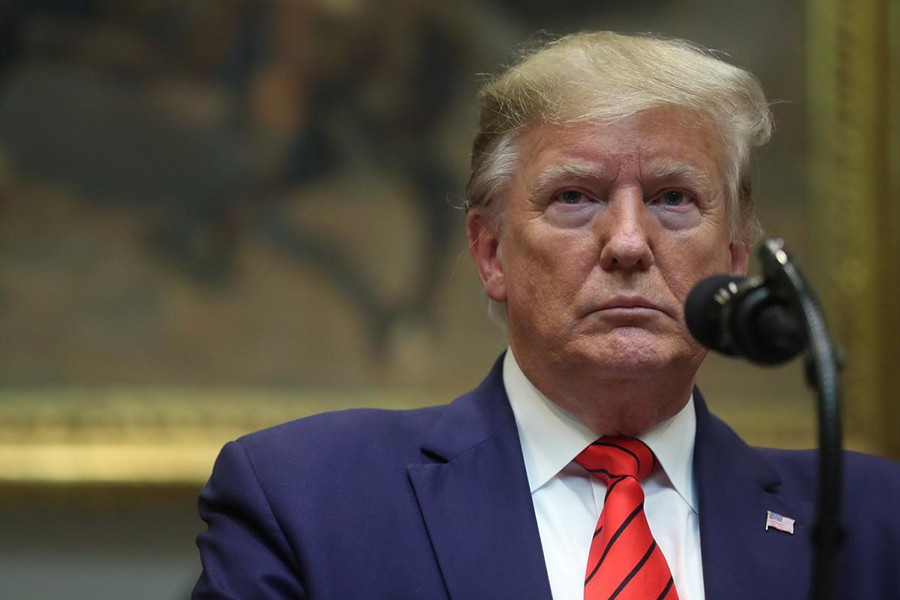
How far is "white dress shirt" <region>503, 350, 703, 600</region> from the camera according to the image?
9.14ft

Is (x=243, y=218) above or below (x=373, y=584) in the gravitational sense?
above

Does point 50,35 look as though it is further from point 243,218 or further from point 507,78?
point 507,78

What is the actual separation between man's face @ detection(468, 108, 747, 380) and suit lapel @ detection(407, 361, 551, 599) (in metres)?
0.20

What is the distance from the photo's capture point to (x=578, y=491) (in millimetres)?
2900

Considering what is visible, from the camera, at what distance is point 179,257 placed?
18.5 feet

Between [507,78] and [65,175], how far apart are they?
2.92 metres

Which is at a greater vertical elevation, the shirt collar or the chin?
the chin

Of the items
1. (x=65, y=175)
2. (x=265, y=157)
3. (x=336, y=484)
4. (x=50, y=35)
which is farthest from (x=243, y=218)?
(x=336, y=484)

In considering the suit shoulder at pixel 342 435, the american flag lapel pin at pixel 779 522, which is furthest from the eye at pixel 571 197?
the american flag lapel pin at pixel 779 522

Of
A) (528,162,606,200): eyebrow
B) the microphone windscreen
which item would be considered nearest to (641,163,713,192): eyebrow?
(528,162,606,200): eyebrow

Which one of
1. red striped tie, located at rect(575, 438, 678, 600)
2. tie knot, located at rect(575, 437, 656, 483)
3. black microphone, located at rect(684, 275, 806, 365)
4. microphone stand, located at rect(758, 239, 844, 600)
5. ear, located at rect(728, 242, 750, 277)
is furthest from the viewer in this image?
ear, located at rect(728, 242, 750, 277)

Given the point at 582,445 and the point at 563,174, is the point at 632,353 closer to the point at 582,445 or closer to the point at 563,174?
the point at 582,445

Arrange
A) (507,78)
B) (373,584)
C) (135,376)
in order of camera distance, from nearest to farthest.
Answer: (373,584) → (507,78) → (135,376)

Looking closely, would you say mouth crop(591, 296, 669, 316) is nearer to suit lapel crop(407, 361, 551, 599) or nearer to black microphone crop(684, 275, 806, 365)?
suit lapel crop(407, 361, 551, 599)
